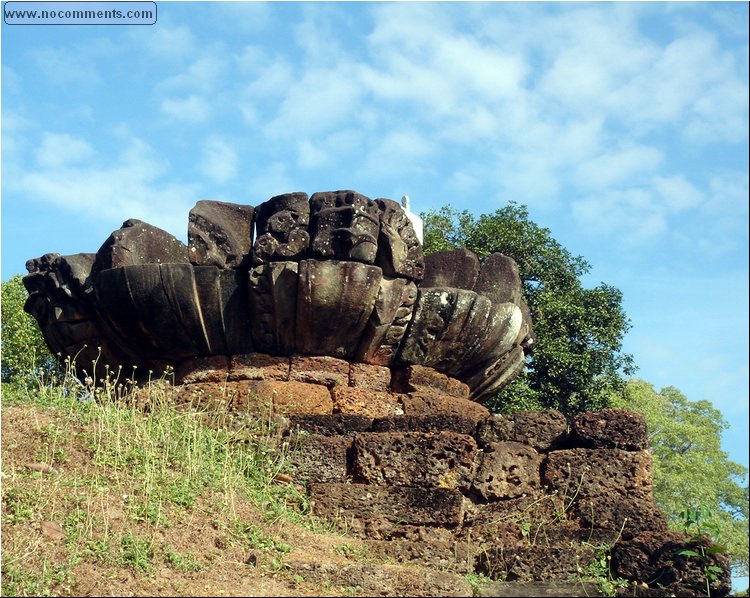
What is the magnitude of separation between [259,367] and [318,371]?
509 millimetres

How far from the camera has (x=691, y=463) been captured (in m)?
27.9

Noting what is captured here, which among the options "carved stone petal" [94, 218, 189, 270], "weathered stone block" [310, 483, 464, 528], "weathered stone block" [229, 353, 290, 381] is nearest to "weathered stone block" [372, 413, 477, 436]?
"weathered stone block" [310, 483, 464, 528]

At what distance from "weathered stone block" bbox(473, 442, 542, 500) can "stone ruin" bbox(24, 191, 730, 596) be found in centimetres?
1

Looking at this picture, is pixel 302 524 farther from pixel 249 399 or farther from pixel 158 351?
pixel 158 351

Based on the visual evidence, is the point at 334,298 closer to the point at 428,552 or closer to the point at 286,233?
the point at 286,233

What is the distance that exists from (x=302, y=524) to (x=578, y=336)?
11697 mm

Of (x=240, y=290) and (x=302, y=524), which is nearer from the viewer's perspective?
(x=302, y=524)

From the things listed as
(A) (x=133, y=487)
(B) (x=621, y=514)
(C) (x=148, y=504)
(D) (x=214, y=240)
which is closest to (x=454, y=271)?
(D) (x=214, y=240)

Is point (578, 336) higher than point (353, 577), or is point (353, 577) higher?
point (578, 336)

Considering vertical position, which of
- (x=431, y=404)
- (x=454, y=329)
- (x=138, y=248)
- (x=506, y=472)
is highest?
(x=138, y=248)

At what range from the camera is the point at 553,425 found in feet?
26.5

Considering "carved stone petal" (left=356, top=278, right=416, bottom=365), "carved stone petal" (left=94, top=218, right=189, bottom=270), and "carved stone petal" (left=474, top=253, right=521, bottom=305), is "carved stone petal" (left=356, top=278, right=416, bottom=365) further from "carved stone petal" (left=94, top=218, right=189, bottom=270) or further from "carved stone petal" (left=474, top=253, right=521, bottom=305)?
"carved stone petal" (left=94, top=218, right=189, bottom=270)

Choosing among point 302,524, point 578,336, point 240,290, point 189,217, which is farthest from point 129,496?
point 578,336

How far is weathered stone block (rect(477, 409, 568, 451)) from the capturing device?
26.3ft
